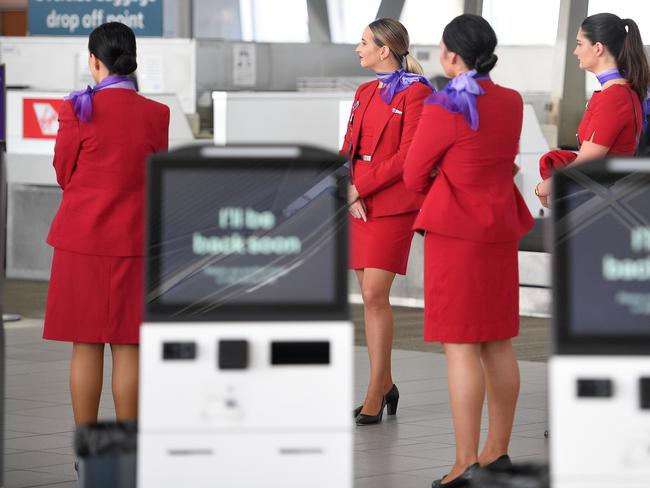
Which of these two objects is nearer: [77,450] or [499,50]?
[77,450]

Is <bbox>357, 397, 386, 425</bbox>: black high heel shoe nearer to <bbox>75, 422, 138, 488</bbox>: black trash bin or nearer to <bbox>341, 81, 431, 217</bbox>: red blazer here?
<bbox>341, 81, 431, 217</bbox>: red blazer

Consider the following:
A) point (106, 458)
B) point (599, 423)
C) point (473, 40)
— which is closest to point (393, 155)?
point (473, 40)

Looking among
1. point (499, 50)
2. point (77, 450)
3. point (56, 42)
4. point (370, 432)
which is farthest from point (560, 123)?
point (77, 450)

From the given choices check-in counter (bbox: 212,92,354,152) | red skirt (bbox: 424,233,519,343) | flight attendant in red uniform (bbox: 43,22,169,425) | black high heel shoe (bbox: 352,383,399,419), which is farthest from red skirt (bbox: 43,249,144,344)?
check-in counter (bbox: 212,92,354,152)

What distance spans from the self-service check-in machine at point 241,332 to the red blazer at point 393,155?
250 cm

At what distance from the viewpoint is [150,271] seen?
3.72 m

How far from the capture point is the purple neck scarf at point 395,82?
632 centimetres

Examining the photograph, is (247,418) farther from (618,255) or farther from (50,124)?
(50,124)

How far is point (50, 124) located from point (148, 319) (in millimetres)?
9603

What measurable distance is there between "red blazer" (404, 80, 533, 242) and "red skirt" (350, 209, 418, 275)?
1.31 m

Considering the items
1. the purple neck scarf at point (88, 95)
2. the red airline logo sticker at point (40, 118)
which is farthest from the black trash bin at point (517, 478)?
the red airline logo sticker at point (40, 118)

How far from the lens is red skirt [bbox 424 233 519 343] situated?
16.3 ft

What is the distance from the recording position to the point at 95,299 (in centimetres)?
518

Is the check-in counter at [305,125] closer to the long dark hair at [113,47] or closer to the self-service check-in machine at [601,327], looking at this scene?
the long dark hair at [113,47]
